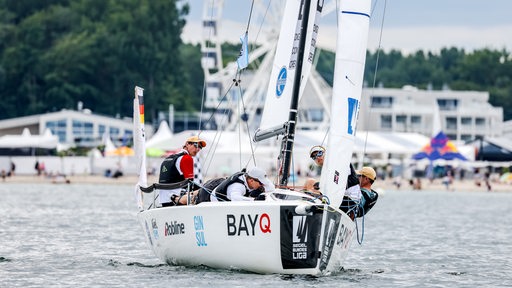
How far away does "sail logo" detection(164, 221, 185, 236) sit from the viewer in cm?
2008

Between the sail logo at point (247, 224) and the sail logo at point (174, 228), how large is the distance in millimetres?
1176

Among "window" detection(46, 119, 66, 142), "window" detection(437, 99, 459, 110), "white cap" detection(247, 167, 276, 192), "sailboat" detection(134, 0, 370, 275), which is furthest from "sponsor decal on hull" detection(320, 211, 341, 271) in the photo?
"window" detection(437, 99, 459, 110)

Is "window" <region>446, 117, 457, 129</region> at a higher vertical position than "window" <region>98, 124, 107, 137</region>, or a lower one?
higher

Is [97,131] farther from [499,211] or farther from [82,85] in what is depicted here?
[499,211]

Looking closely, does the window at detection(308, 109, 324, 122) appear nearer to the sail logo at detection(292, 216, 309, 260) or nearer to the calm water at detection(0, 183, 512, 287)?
the calm water at detection(0, 183, 512, 287)

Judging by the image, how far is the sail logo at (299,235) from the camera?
1858 centimetres

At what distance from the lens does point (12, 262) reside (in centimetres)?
2272

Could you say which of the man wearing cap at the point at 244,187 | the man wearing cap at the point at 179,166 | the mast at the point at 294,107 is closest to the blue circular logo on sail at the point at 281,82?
the mast at the point at 294,107

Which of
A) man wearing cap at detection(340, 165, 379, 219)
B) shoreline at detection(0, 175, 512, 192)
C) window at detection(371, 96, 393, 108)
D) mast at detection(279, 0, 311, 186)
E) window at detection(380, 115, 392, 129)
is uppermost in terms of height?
mast at detection(279, 0, 311, 186)

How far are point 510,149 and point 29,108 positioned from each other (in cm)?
4359

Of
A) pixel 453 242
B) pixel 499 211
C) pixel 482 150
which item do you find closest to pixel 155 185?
pixel 453 242

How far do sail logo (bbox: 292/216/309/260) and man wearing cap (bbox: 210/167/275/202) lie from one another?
0.89 meters

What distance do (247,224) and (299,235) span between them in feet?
2.43

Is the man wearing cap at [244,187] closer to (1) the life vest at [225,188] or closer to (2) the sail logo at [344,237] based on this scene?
(1) the life vest at [225,188]
